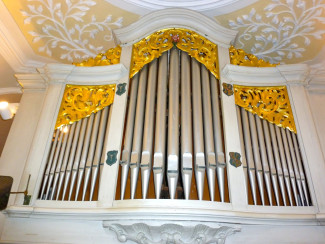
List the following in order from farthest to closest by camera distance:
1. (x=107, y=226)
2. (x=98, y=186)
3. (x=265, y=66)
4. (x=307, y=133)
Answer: (x=265, y=66) → (x=307, y=133) → (x=98, y=186) → (x=107, y=226)

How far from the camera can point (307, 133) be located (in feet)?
10.5

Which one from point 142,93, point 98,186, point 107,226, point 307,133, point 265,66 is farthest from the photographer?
point 265,66

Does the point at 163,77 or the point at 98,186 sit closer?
the point at 98,186

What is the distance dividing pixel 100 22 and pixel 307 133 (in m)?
2.93

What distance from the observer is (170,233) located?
2500 mm

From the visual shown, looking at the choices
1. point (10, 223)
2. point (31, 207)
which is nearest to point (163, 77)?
point (31, 207)

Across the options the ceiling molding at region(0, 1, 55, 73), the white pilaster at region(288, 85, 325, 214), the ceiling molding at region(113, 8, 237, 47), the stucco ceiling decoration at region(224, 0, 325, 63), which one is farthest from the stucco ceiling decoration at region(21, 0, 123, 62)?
the white pilaster at region(288, 85, 325, 214)

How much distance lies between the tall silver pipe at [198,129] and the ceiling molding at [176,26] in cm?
45

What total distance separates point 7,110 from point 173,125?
2536 mm

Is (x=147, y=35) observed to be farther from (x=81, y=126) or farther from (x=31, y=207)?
(x=31, y=207)

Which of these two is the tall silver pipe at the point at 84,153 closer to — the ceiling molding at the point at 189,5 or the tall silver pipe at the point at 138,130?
the tall silver pipe at the point at 138,130

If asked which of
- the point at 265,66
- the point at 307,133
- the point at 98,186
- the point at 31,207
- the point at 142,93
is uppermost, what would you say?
the point at 265,66

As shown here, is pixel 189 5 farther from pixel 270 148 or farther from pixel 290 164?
pixel 290 164

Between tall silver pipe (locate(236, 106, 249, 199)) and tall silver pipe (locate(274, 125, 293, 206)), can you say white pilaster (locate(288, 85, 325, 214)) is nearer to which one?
tall silver pipe (locate(274, 125, 293, 206))
